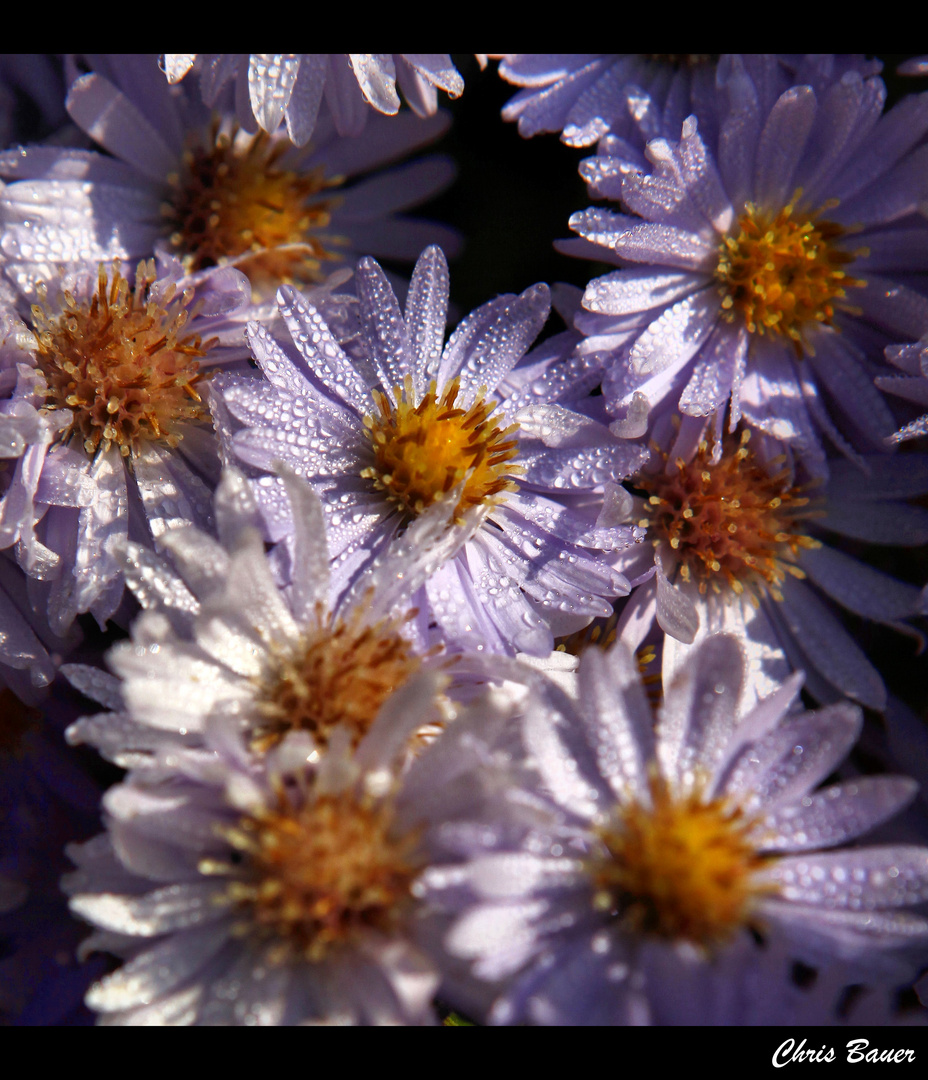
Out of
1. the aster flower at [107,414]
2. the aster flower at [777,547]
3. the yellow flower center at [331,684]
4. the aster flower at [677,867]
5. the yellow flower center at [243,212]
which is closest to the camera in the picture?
the aster flower at [677,867]

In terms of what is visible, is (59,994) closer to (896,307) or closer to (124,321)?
(124,321)

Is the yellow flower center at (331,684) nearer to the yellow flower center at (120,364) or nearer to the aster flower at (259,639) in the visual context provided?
the aster flower at (259,639)

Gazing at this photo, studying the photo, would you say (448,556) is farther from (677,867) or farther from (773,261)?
(773,261)

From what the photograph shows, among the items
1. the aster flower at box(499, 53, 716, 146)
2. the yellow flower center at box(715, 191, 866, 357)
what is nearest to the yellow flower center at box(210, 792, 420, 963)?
the yellow flower center at box(715, 191, 866, 357)

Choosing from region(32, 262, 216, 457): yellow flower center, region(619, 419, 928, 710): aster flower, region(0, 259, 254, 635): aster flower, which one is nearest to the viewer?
region(0, 259, 254, 635): aster flower

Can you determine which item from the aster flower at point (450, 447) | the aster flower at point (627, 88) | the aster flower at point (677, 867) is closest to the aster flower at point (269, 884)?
the aster flower at point (677, 867)
